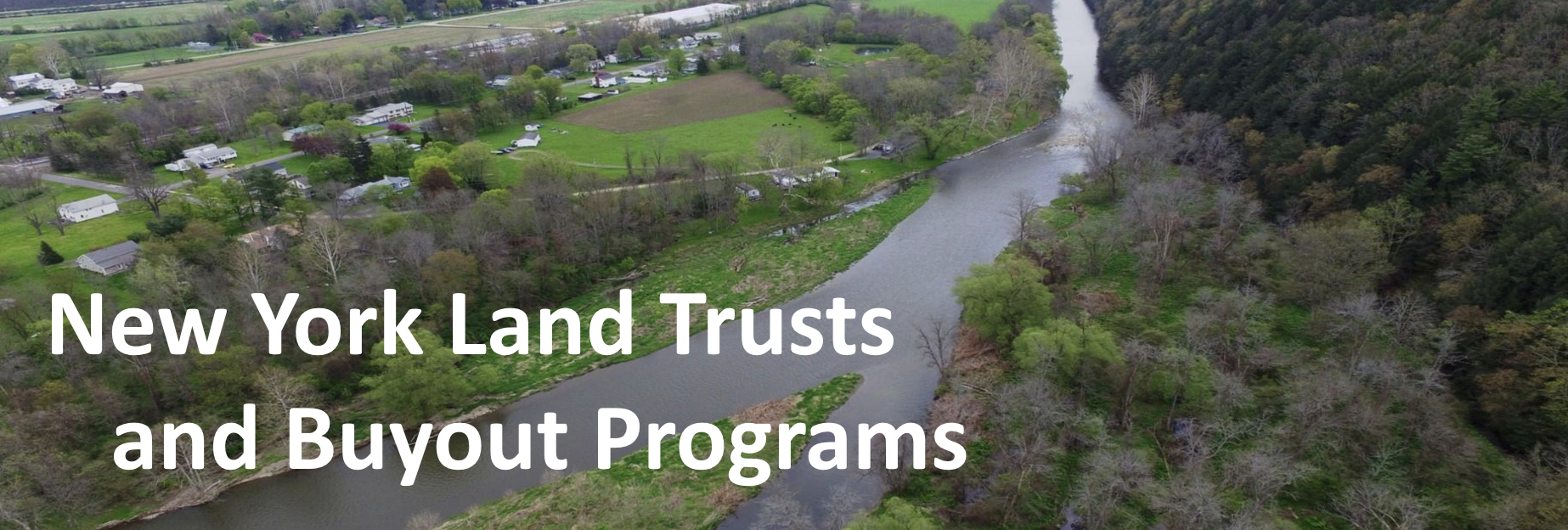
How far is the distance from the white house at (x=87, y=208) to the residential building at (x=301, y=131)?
61.2 feet

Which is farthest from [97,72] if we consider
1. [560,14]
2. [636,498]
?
[636,498]

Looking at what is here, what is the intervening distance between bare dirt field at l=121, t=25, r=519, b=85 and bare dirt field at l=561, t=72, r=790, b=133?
142ft

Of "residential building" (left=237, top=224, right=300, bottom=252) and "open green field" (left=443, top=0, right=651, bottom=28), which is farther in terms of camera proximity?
"open green field" (left=443, top=0, right=651, bottom=28)

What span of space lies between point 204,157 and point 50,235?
59.4 ft

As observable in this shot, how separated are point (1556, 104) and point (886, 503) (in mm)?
37002

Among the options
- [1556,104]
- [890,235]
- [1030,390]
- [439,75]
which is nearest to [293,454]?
[1030,390]

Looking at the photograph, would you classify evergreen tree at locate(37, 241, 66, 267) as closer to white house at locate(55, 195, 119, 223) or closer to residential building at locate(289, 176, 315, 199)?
white house at locate(55, 195, 119, 223)

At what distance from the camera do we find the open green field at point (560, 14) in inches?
5384

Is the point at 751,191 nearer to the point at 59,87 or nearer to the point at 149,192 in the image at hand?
the point at 149,192

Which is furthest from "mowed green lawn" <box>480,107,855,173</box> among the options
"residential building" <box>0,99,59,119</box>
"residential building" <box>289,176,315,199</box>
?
"residential building" <box>0,99,59,119</box>

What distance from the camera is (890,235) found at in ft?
161

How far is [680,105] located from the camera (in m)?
81.9

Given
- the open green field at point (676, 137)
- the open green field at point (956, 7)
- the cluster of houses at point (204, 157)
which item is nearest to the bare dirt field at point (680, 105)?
the open green field at point (676, 137)

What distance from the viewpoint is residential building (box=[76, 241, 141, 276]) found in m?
41.7
